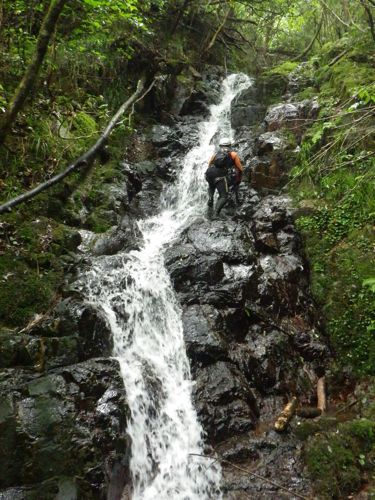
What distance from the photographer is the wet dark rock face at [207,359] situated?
13.8 ft

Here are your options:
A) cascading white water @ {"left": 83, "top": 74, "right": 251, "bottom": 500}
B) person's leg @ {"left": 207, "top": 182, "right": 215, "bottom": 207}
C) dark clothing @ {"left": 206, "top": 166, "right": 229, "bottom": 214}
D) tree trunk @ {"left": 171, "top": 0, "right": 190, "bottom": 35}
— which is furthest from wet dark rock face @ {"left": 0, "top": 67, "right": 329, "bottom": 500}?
tree trunk @ {"left": 171, "top": 0, "right": 190, "bottom": 35}

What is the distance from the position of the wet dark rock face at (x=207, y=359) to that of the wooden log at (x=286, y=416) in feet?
0.43

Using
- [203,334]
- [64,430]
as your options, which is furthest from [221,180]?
[64,430]

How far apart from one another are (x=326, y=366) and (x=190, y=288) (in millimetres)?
2762

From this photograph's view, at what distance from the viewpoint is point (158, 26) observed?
1380 cm

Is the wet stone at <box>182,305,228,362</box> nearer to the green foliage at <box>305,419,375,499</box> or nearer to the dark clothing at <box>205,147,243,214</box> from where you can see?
the green foliage at <box>305,419,375,499</box>

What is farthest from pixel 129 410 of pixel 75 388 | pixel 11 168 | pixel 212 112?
pixel 212 112

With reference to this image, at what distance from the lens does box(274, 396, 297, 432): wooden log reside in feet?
17.6

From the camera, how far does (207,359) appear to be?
611 cm

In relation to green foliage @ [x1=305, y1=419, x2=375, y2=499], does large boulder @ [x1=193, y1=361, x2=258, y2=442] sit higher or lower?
higher

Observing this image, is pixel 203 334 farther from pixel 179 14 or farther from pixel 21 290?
pixel 179 14

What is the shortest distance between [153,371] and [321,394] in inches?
108

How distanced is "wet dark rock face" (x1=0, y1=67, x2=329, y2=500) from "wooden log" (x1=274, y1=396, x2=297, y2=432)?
130 millimetres

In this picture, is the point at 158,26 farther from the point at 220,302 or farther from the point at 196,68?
the point at 220,302
